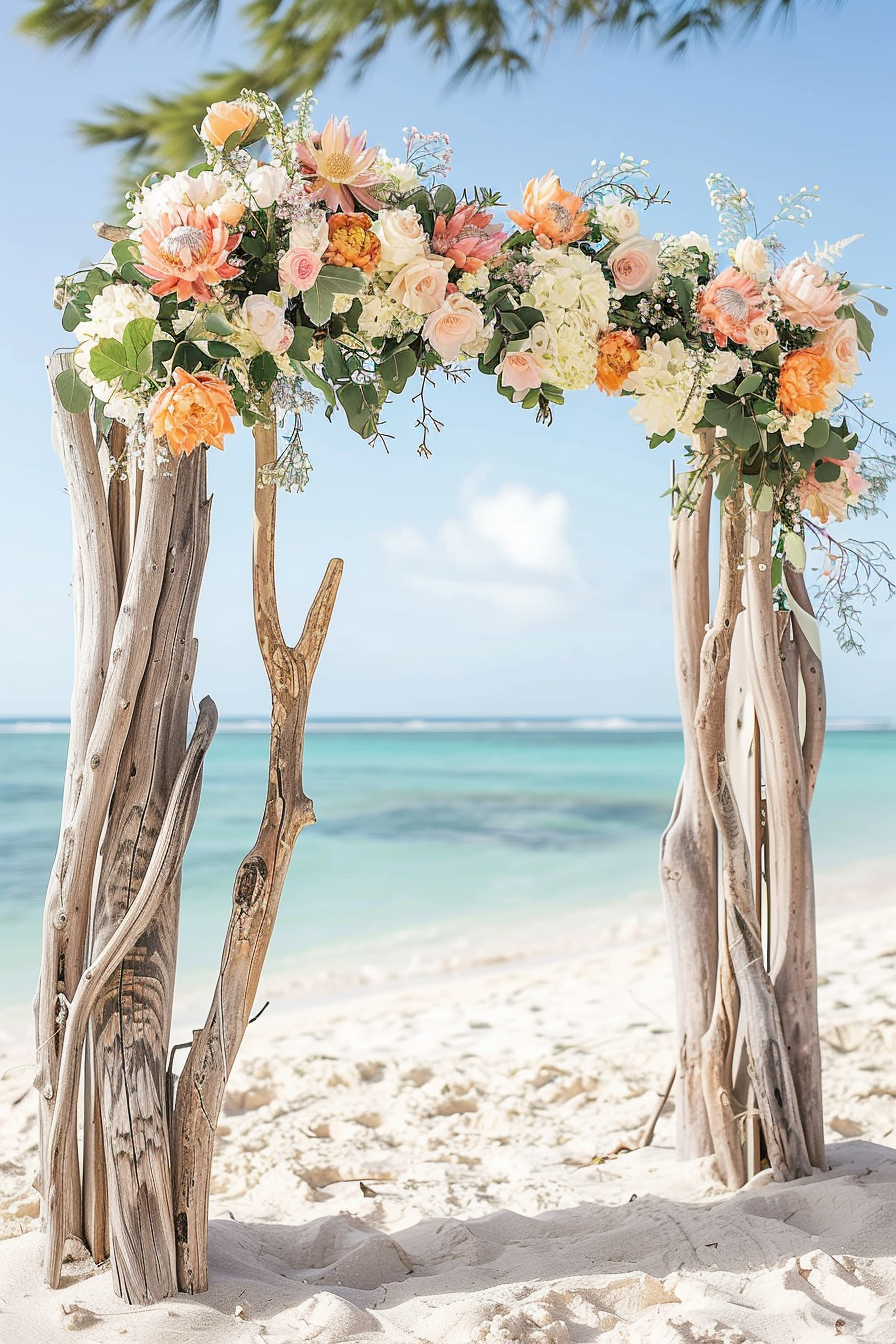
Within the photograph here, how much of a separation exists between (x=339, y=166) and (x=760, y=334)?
0.89 metres

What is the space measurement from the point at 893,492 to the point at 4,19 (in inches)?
135

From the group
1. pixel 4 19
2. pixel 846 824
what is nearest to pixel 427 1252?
pixel 4 19

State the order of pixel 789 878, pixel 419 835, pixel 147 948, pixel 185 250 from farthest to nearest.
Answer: pixel 419 835 → pixel 789 878 → pixel 147 948 → pixel 185 250

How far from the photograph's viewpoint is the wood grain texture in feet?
5.74

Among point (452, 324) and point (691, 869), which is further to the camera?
point (691, 869)

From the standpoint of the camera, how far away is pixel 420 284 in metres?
1.73

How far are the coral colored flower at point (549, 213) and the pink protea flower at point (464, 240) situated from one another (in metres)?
0.13

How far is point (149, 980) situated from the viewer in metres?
1.79

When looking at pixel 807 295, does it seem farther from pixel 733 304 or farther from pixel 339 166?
pixel 339 166

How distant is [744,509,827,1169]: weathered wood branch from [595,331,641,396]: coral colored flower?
1.91 ft

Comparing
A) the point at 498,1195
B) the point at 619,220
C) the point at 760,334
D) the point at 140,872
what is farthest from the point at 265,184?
the point at 498,1195

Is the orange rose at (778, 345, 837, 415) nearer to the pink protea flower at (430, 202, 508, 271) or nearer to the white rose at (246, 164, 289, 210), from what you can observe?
the pink protea flower at (430, 202, 508, 271)

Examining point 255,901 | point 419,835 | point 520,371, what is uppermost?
point 520,371

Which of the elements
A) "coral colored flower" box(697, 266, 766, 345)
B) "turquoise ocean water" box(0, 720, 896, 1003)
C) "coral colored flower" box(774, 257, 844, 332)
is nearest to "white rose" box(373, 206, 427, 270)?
"coral colored flower" box(697, 266, 766, 345)
